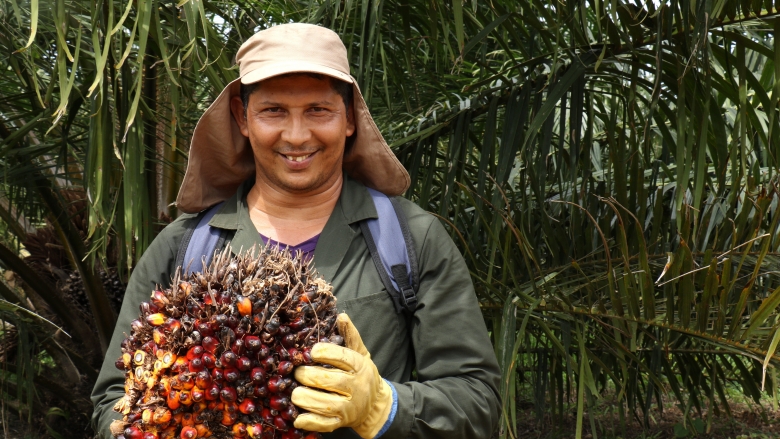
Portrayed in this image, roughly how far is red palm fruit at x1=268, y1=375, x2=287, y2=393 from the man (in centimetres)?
24

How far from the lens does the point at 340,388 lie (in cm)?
142

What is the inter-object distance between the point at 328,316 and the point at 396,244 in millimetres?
354

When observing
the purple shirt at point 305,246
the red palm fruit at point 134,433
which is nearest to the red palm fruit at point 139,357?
the red palm fruit at point 134,433

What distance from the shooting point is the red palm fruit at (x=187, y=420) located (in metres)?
1.38

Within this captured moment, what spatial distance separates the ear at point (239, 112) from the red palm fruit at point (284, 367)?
0.74 m

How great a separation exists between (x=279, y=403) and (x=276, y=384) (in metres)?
0.04

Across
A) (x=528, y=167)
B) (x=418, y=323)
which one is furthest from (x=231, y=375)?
(x=528, y=167)

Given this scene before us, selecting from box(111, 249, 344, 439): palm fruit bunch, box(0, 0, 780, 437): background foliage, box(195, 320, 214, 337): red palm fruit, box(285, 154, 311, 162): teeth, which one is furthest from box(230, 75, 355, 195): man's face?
box(195, 320, 214, 337): red palm fruit

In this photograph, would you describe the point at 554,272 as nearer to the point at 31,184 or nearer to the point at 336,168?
the point at 336,168

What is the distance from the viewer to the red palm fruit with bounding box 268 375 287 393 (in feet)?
4.50

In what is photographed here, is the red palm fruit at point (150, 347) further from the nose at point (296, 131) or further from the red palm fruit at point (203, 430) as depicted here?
the nose at point (296, 131)

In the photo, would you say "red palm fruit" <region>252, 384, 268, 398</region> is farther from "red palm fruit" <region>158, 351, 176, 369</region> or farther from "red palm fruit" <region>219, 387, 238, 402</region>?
"red palm fruit" <region>158, 351, 176, 369</region>

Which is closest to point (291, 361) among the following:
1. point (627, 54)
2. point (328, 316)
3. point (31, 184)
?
point (328, 316)

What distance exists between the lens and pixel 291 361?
1.40 m
